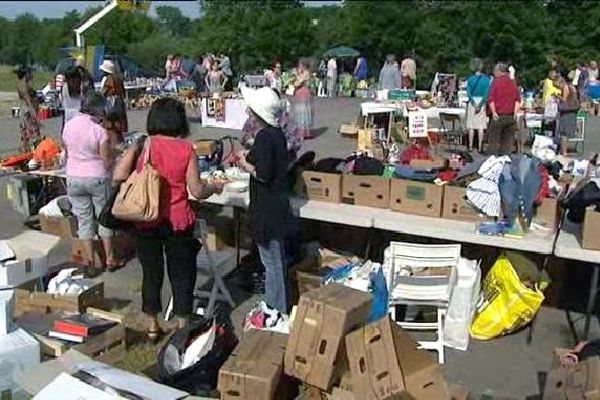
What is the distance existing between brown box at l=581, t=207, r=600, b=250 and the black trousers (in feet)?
7.84

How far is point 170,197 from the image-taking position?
4539mm

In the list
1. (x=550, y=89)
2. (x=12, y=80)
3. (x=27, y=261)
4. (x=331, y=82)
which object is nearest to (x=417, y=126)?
(x=550, y=89)

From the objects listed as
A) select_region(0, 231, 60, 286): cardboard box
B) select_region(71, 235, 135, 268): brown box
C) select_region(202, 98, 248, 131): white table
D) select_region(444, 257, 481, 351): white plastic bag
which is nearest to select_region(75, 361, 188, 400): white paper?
select_region(0, 231, 60, 286): cardboard box

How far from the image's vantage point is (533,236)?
5.09m

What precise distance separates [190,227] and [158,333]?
0.75 m

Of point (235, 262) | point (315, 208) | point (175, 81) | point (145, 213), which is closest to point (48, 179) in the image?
point (235, 262)

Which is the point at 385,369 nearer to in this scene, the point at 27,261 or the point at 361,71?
the point at 27,261

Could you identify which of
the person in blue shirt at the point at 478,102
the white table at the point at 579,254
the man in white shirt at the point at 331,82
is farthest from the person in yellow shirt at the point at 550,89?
the man in white shirt at the point at 331,82

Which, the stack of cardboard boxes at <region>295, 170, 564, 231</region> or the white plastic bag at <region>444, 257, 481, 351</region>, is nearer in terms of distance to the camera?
the white plastic bag at <region>444, 257, 481, 351</region>

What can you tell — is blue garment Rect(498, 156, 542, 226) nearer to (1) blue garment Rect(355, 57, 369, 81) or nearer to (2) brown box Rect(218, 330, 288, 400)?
(2) brown box Rect(218, 330, 288, 400)

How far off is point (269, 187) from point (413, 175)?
139 cm

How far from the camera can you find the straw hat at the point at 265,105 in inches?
185

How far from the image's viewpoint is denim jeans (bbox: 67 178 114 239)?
5.93 metres

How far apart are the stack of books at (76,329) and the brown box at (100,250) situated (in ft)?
5.59
